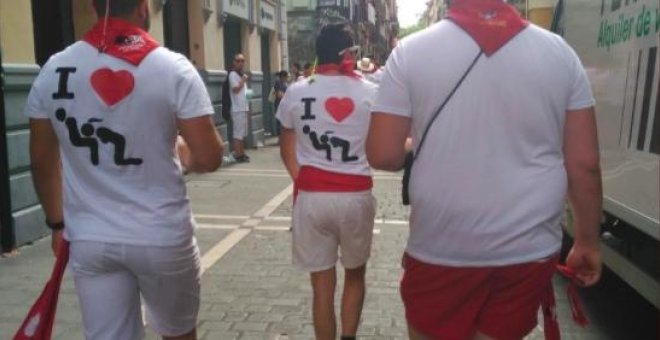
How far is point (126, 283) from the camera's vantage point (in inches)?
104

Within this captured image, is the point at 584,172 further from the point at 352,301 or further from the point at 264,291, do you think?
the point at 264,291

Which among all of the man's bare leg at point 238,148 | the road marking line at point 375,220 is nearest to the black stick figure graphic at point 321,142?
the road marking line at point 375,220

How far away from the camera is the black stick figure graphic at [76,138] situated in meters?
2.57

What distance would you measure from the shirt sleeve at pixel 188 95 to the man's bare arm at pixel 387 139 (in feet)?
2.01

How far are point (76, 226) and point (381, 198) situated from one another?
24.3ft

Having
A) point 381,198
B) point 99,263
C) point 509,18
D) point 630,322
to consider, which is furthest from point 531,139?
point 381,198

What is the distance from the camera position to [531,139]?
2307mm

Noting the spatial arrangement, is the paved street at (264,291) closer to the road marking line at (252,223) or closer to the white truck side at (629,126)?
the road marking line at (252,223)

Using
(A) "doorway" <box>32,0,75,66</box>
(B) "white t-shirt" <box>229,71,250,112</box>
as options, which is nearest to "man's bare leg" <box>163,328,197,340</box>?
(A) "doorway" <box>32,0,75,66</box>

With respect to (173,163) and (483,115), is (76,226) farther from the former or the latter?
(483,115)

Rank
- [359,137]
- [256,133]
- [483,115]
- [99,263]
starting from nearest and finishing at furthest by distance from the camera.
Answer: [483,115]
[99,263]
[359,137]
[256,133]

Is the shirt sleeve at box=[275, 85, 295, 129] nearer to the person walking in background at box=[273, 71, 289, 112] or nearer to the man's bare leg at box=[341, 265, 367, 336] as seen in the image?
the man's bare leg at box=[341, 265, 367, 336]

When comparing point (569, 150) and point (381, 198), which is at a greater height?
point (569, 150)

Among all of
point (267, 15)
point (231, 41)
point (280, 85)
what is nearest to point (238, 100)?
point (231, 41)
